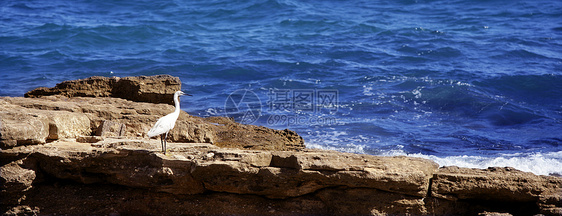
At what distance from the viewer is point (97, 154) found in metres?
4.80

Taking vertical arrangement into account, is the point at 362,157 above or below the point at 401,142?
above

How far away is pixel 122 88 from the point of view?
24.8 ft

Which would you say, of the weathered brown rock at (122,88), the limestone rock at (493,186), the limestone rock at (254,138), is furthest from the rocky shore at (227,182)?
the weathered brown rock at (122,88)

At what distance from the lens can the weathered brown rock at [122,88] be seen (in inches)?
292

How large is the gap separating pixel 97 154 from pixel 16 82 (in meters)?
8.83

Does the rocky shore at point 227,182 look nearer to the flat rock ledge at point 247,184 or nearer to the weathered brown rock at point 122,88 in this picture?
the flat rock ledge at point 247,184

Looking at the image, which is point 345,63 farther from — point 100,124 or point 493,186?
point 493,186

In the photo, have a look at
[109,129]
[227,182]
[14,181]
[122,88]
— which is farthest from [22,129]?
[122,88]

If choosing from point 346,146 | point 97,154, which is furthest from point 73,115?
point 346,146

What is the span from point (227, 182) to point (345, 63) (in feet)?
32.7

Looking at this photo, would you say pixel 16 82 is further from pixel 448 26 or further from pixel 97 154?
pixel 448 26

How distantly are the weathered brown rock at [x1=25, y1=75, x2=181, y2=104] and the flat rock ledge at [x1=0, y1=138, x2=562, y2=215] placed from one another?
251 centimetres

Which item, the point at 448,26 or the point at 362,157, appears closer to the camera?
the point at 362,157

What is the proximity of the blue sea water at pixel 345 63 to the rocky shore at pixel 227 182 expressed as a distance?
10.0ft
